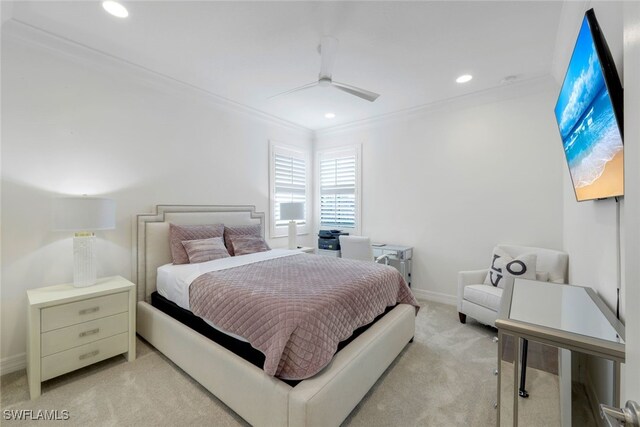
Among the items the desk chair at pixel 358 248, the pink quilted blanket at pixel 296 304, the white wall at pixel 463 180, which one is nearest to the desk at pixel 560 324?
the pink quilted blanket at pixel 296 304

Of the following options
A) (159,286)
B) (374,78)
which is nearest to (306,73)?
(374,78)

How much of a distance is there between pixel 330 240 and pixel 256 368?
110 inches

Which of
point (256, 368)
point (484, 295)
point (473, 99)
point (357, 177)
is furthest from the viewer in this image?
point (357, 177)

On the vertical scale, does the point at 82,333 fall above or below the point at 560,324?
below

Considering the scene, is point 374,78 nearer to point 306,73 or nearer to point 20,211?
point 306,73

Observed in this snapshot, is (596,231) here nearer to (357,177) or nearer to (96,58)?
(357,177)

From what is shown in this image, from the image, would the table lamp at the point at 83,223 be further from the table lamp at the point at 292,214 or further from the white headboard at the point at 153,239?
the table lamp at the point at 292,214

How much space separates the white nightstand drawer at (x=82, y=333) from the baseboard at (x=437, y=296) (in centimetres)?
347

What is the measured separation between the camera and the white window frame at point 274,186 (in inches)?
167

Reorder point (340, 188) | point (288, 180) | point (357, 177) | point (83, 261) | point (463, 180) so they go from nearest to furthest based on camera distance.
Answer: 1. point (83, 261)
2. point (463, 180)
3. point (357, 177)
4. point (288, 180)
5. point (340, 188)

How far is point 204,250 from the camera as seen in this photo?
282cm

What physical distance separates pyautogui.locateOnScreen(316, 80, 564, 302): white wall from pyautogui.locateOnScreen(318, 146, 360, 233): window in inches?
7.0

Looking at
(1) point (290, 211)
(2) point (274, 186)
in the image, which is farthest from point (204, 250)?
(2) point (274, 186)

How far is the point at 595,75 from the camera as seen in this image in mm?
1123
